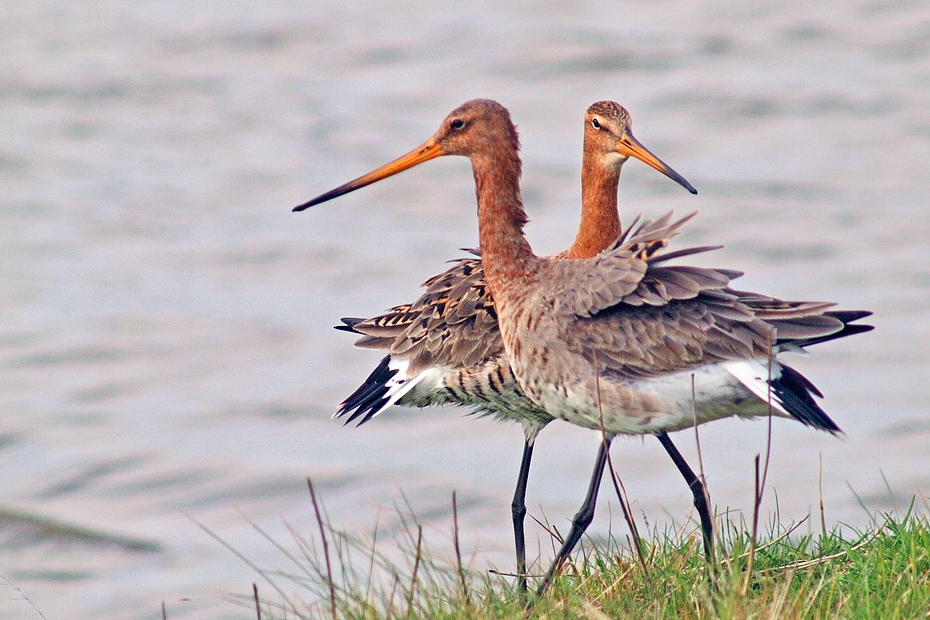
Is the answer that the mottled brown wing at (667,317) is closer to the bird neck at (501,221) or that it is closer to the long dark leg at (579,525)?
the long dark leg at (579,525)

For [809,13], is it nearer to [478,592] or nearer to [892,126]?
[892,126]

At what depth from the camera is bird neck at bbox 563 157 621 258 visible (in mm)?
6594

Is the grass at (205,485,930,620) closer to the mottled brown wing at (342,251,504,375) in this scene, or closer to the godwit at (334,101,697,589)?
the godwit at (334,101,697,589)

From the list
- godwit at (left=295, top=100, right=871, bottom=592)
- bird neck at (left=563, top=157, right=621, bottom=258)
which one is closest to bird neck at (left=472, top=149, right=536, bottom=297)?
godwit at (left=295, top=100, right=871, bottom=592)

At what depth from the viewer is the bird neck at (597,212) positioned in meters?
6.59

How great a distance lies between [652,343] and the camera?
502cm

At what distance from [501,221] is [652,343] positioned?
42.5 inches

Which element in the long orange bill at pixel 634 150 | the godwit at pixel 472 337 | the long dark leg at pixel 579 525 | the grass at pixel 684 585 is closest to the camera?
the grass at pixel 684 585

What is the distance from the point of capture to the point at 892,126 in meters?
16.0

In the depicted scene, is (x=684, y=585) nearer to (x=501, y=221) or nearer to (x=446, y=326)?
(x=501, y=221)

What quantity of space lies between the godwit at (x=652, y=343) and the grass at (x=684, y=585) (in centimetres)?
19

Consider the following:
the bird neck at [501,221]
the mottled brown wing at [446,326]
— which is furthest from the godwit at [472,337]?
the bird neck at [501,221]

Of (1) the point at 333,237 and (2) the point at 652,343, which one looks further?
(1) the point at 333,237

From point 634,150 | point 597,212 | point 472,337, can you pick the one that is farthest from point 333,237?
point 472,337
